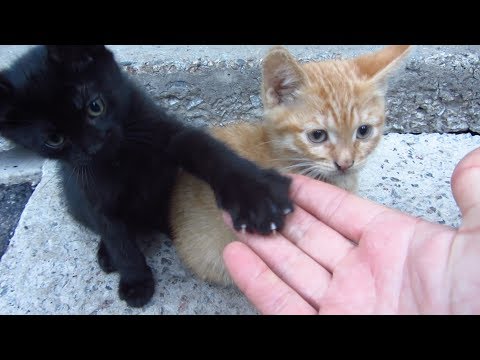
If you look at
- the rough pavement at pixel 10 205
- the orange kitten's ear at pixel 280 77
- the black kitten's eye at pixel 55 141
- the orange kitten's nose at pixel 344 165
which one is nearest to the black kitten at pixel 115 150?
the black kitten's eye at pixel 55 141

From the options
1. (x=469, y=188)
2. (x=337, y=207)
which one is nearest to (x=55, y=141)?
(x=337, y=207)

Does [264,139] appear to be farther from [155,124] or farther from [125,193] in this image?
[125,193]

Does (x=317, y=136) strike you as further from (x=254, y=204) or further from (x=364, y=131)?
(x=254, y=204)

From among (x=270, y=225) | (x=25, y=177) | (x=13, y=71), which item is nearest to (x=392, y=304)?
(x=270, y=225)

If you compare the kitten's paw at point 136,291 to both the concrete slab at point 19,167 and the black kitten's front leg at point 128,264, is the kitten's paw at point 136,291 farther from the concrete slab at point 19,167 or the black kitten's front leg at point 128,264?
the concrete slab at point 19,167

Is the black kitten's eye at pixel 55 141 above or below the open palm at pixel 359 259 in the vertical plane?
above

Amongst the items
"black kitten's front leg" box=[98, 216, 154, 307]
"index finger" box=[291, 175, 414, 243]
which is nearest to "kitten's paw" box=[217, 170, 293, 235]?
"index finger" box=[291, 175, 414, 243]

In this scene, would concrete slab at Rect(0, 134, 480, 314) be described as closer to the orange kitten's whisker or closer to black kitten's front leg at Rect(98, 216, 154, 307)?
black kitten's front leg at Rect(98, 216, 154, 307)
